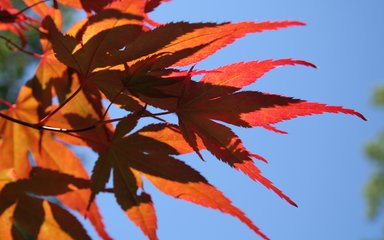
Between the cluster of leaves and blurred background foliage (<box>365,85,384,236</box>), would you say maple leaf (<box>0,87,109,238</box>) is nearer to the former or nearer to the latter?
the cluster of leaves

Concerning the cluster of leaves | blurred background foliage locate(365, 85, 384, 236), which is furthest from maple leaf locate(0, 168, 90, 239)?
blurred background foliage locate(365, 85, 384, 236)

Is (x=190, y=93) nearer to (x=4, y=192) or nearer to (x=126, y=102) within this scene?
(x=126, y=102)

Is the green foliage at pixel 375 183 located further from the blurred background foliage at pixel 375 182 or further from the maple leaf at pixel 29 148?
the maple leaf at pixel 29 148

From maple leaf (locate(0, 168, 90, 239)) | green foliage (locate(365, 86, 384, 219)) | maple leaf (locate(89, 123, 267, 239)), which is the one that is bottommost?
maple leaf (locate(0, 168, 90, 239))

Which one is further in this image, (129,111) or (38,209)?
(38,209)

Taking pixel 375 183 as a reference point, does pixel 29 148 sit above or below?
below

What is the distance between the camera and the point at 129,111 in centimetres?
49

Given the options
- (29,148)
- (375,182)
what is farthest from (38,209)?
(375,182)

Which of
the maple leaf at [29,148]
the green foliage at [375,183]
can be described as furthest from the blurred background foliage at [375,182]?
the maple leaf at [29,148]

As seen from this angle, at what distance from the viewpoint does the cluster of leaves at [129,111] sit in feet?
1.48

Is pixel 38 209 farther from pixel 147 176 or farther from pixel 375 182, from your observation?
pixel 375 182

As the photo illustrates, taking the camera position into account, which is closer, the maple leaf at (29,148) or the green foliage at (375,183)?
the maple leaf at (29,148)

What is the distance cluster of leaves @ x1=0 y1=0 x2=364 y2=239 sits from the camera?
45 centimetres

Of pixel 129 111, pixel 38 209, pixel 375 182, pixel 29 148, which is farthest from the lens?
pixel 375 182
